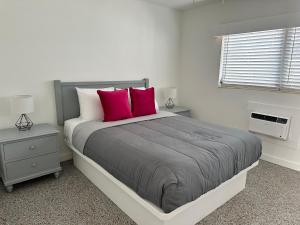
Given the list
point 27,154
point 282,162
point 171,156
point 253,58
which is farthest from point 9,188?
point 253,58

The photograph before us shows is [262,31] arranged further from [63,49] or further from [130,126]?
[63,49]

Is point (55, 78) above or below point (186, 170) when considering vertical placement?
above

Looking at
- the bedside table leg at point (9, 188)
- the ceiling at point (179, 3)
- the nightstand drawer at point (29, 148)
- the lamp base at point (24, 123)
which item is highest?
the ceiling at point (179, 3)

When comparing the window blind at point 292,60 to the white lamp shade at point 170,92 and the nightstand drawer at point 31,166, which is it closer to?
the white lamp shade at point 170,92

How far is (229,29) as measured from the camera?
331 cm

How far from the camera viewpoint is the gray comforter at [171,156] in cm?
150

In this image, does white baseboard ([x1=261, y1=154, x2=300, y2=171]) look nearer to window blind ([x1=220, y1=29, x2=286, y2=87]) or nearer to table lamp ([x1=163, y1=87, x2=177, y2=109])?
window blind ([x1=220, y1=29, x2=286, y2=87])

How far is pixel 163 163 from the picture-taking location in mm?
1621

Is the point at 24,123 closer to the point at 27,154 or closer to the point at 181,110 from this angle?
the point at 27,154

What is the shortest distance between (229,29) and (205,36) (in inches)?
19.4

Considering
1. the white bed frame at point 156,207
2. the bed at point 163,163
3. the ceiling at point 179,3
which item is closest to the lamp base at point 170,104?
the bed at point 163,163

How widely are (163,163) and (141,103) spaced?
1.54 metres

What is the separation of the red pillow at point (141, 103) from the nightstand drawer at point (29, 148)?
113 cm

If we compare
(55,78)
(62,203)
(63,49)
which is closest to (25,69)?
(55,78)
